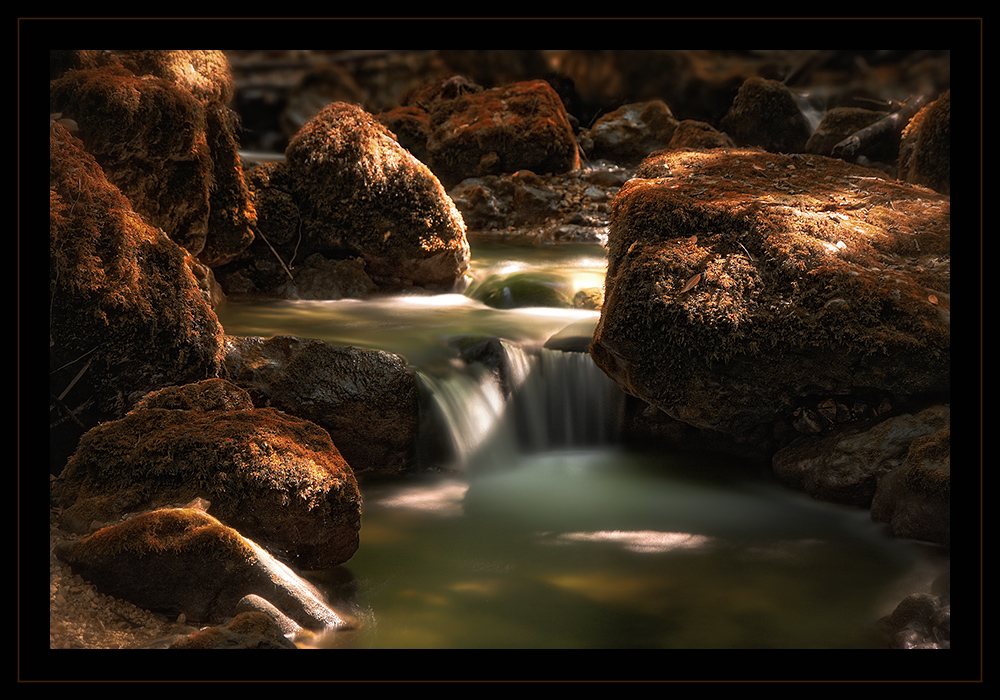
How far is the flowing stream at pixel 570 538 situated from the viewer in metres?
2.87

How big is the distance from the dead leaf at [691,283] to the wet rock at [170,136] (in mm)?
3216

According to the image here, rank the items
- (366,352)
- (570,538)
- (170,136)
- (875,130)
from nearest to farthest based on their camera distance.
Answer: (570,538) < (366,352) < (170,136) < (875,130)

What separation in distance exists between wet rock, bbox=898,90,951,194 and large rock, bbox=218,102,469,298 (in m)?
3.90

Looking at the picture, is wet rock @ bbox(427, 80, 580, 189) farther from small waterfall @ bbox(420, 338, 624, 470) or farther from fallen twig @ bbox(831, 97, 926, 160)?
small waterfall @ bbox(420, 338, 624, 470)

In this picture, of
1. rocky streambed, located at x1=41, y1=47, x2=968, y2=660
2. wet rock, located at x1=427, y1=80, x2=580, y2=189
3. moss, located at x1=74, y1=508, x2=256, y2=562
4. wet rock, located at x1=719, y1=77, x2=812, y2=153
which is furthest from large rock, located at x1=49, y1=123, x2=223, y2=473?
wet rock, located at x1=427, y1=80, x2=580, y2=189

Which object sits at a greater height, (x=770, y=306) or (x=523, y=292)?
(x=523, y=292)

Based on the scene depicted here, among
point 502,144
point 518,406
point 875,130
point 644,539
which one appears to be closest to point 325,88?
point 518,406

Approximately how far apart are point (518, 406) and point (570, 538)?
4.87 ft

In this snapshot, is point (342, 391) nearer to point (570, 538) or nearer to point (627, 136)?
point (570, 538)

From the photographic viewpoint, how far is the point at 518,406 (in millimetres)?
4957

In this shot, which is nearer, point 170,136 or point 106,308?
point 106,308

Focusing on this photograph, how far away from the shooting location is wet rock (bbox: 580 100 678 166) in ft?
26.9

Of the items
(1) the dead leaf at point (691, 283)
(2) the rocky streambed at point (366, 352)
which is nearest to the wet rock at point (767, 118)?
(2) the rocky streambed at point (366, 352)

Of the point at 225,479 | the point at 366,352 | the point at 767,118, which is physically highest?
the point at 767,118
